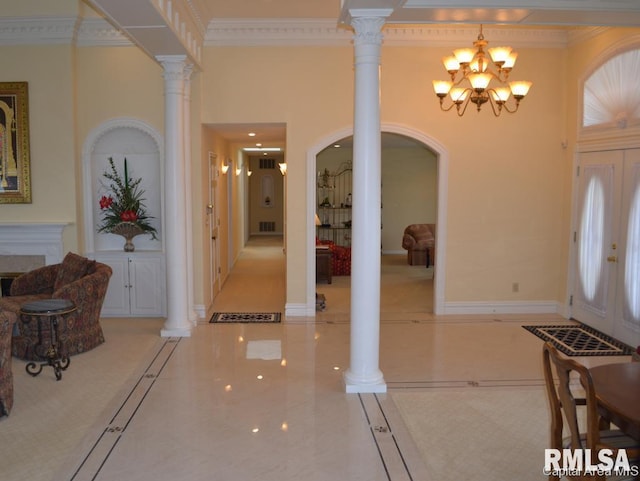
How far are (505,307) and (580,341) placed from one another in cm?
143

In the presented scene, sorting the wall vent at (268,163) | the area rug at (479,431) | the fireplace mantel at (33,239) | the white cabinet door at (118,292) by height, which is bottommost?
the area rug at (479,431)

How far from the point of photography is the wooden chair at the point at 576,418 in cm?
296

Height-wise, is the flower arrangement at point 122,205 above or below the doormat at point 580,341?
above

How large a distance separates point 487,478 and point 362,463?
809 mm

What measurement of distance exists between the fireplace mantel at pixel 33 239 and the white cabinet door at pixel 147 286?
953mm

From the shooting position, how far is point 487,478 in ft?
12.6

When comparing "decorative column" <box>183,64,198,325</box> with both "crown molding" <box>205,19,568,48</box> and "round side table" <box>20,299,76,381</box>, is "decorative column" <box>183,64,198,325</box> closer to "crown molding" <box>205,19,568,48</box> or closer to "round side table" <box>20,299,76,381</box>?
"crown molding" <box>205,19,568,48</box>

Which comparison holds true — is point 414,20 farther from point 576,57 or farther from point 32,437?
point 32,437

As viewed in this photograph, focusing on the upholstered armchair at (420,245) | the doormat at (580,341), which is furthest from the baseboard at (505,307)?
A: the upholstered armchair at (420,245)

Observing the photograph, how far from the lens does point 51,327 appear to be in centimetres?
570

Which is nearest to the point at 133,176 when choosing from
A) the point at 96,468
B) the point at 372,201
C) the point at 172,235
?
the point at 172,235

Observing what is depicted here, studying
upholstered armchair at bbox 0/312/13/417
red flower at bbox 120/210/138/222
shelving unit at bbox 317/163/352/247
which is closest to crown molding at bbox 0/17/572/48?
red flower at bbox 120/210/138/222

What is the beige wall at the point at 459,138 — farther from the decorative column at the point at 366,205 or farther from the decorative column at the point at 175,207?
the decorative column at the point at 366,205

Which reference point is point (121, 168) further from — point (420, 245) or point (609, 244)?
point (420, 245)
